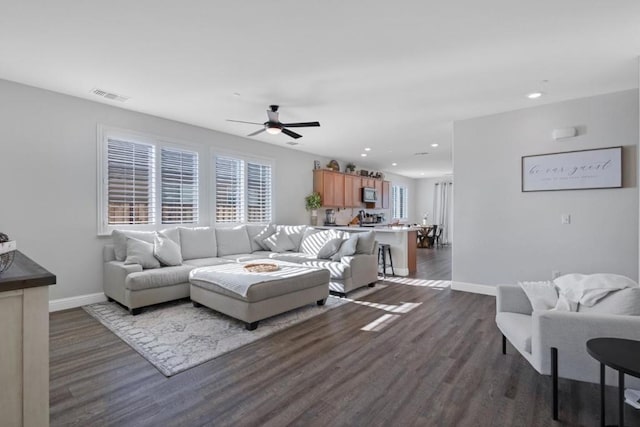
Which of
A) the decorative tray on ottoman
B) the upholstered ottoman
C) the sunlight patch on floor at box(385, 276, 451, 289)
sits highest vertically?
the decorative tray on ottoman

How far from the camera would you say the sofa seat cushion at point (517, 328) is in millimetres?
2166

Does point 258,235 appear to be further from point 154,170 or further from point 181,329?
point 181,329

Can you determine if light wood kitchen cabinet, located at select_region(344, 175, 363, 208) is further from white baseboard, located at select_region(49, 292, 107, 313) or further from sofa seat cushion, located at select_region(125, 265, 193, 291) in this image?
white baseboard, located at select_region(49, 292, 107, 313)

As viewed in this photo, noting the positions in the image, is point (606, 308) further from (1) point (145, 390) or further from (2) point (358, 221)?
(2) point (358, 221)

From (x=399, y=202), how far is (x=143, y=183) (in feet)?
30.8

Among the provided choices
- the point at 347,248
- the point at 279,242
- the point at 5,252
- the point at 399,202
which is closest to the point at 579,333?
the point at 5,252

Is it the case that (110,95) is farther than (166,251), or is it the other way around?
(166,251)

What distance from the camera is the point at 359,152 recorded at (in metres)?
7.71

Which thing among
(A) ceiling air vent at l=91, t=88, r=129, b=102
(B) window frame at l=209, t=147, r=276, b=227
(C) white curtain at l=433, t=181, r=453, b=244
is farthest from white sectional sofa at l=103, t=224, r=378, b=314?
(C) white curtain at l=433, t=181, r=453, b=244

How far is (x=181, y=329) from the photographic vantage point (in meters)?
3.31

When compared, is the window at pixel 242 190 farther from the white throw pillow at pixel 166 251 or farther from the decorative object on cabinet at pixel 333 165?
the decorative object on cabinet at pixel 333 165

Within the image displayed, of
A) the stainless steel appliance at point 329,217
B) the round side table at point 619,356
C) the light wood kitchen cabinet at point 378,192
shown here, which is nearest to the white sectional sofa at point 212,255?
the stainless steel appliance at point 329,217

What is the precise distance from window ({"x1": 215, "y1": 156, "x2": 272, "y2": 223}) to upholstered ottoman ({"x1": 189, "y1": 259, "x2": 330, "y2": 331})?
79.7 inches

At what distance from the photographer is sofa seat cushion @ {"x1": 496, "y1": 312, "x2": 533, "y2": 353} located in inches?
85.3
